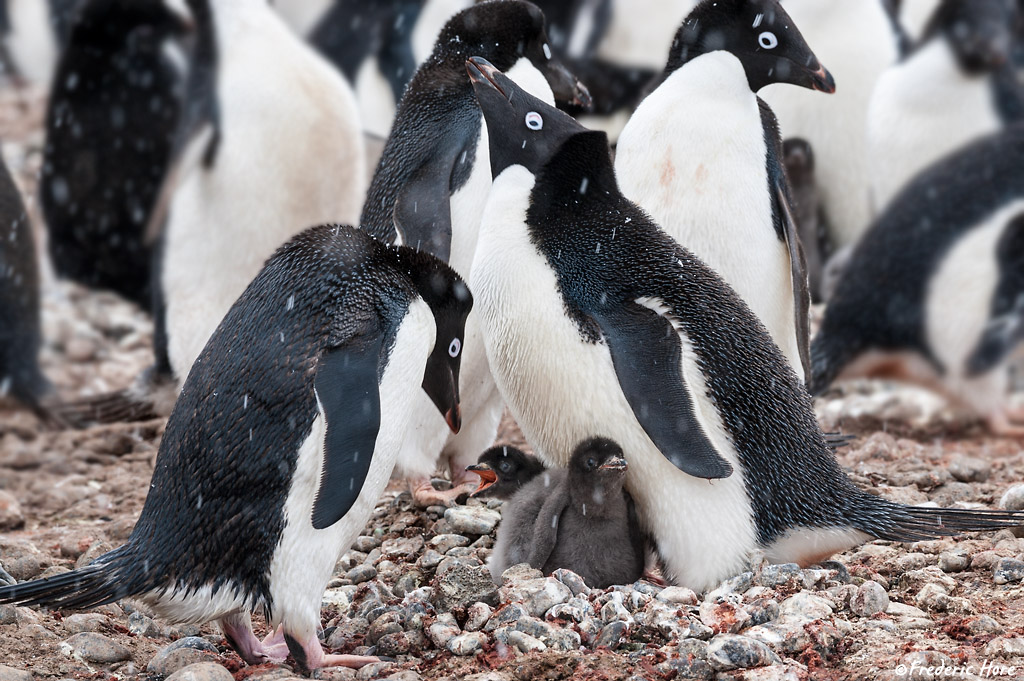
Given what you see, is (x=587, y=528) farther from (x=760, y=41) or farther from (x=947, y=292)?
(x=947, y=292)

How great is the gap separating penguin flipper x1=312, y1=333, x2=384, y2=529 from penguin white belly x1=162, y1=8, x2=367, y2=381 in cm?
287

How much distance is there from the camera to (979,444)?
5379 mm

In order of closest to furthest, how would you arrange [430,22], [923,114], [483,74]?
[483,74]
[923,114]
[430,22]

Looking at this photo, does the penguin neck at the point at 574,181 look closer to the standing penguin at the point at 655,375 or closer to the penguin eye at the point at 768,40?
the standing penguin at the point at 655,375

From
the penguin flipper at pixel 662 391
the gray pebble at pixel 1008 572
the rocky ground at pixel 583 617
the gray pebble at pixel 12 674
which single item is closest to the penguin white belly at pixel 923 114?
the rocky ground at pixel 583 617

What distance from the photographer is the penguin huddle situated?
2.78 m

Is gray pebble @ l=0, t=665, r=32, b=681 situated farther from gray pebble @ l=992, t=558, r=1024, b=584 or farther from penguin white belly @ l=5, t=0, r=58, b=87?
penguin white belly @ l=5, t=0, r=58, b=87

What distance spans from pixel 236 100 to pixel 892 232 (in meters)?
3.00

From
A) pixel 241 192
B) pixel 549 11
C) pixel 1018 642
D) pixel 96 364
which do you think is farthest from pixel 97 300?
pixel 1018 642

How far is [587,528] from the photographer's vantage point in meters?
3.13

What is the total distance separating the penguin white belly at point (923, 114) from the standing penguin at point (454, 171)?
317 cm

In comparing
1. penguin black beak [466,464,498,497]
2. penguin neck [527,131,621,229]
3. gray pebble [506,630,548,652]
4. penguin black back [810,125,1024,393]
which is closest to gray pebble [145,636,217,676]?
gray pebble [506,630,548,652]

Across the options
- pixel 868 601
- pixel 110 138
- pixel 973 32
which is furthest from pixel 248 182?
pixel 973 32

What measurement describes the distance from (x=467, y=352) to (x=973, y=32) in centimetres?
419
